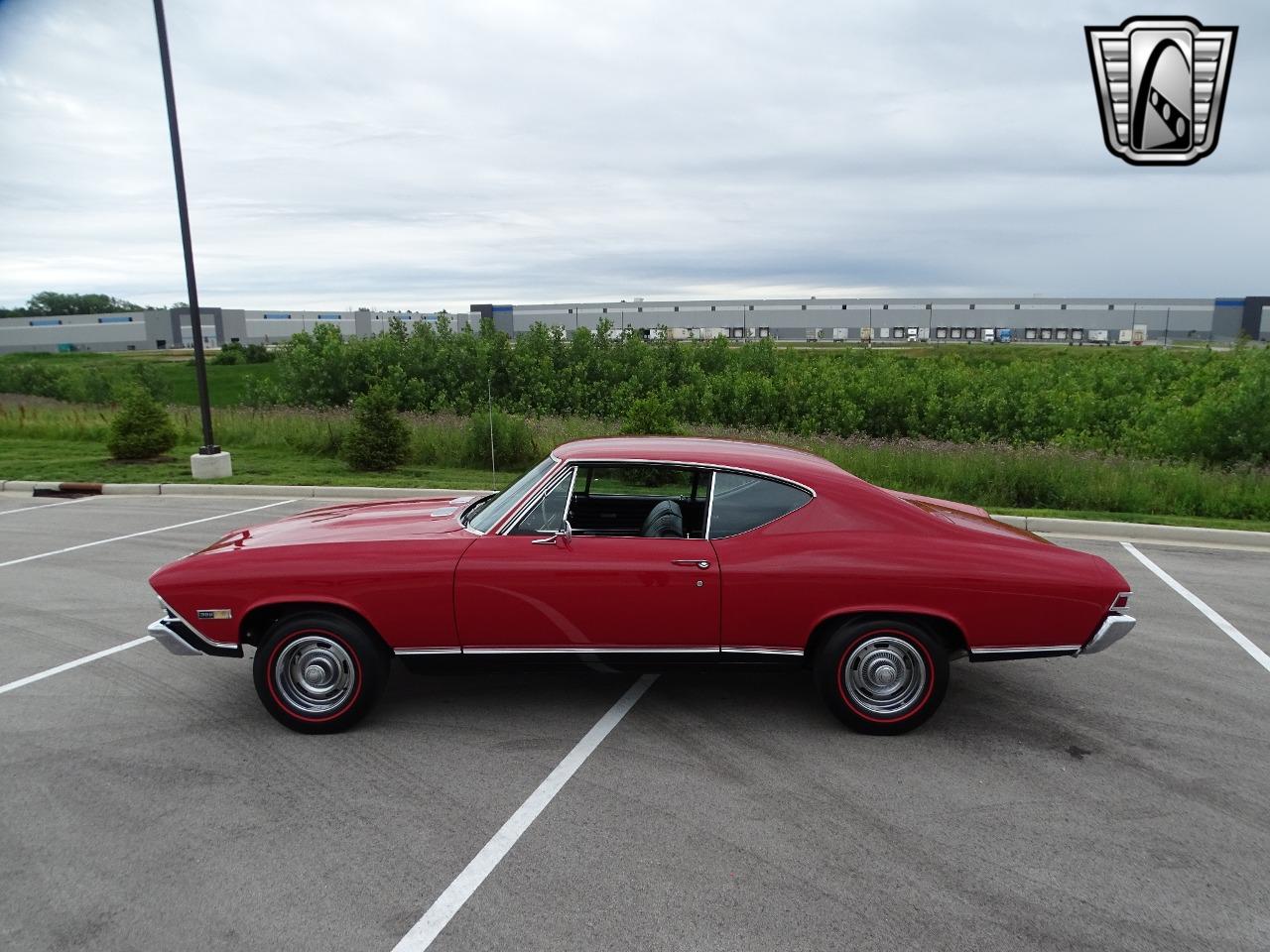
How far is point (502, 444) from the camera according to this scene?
15.9 meters

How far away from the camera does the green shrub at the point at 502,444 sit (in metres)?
15.9

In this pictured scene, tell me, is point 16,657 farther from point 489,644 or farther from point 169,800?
point 489,644

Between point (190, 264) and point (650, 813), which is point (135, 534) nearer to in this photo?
point (190, 264)

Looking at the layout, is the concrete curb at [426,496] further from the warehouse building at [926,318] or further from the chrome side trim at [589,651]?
the warehouse building at [926,318]

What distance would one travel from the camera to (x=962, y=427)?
25.0 metres

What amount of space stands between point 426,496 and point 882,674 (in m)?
8.82

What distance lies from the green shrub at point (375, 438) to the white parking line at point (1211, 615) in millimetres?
11832

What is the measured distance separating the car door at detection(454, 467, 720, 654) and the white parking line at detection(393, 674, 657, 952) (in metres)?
0.52

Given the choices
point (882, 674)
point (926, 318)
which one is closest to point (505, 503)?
point (882, 674)

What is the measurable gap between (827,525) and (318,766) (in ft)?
9.41

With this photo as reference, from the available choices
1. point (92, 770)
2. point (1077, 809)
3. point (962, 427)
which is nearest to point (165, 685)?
point (92, 770)

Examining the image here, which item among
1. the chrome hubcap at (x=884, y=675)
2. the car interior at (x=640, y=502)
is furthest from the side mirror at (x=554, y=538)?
the chrome hubcap at (x=884, y=675)

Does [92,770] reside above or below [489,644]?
below

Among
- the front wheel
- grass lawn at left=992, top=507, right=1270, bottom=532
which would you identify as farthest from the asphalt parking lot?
grass lawn at left=992, top=507, right=1270, bottom=532
